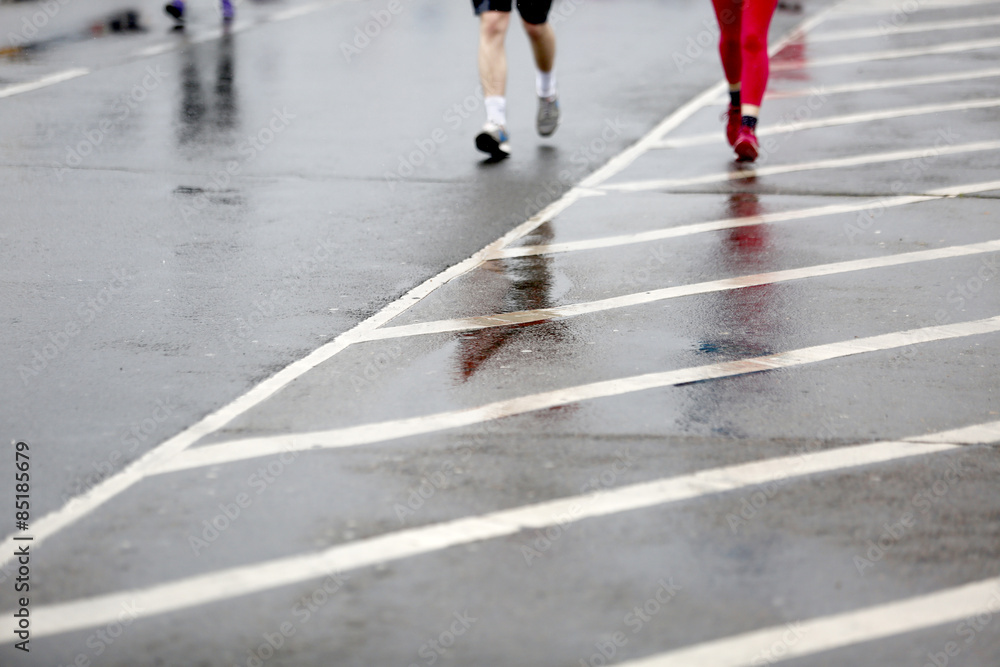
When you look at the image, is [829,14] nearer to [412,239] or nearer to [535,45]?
[535,45]

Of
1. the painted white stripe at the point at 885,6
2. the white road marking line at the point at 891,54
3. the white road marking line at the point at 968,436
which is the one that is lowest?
the painted white stripe at the point at 885,6

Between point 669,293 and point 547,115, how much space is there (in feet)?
11.3

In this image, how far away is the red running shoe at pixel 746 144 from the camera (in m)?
8.52

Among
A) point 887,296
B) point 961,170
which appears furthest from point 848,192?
point 887,296

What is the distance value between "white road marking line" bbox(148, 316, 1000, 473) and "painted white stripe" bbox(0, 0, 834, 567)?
3.8 inches

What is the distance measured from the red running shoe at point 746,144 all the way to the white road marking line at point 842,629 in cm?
527

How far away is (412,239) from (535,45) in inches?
111

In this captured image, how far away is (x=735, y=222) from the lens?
736 cm
